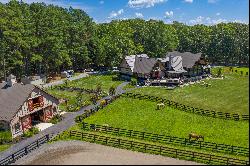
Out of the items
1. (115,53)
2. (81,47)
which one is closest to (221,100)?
(115,53)

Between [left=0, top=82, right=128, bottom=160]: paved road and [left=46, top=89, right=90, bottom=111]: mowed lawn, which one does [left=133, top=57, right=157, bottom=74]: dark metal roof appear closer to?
[left=46, top=89, right=90, bottom=111]: mowed lawn

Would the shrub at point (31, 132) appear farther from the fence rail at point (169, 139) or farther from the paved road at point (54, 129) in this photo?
the fence rail at point (169, 139)

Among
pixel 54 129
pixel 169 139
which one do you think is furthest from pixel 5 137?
pixel 169 139

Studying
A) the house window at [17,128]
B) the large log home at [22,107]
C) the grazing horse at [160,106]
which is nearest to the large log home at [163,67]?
the grazing horse at [160,106]

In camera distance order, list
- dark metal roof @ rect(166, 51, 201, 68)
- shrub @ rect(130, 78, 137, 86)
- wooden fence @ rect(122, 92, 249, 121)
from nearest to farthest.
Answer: wooden fence @ rect(122, 92, 249, 121)
shrub @ rect(130, 78, 137, 86)
dark metal roof @ rect(166, 51, 201, 68)

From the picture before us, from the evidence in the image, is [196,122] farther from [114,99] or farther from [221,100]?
[114,99]

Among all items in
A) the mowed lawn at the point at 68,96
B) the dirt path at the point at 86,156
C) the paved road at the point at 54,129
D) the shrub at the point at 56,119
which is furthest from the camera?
the mowed lawn at the point at 68,96

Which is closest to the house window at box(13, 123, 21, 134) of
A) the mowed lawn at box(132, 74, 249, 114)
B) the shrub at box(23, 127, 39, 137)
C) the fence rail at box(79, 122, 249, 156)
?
the shrub at box(23, 127, 39, 137)
